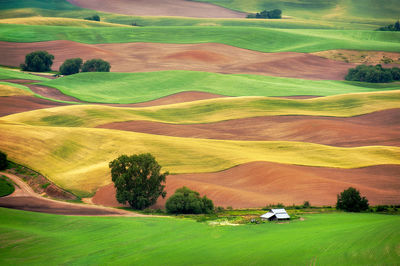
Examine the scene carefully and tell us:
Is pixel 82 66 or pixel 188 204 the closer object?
pixel 188 204

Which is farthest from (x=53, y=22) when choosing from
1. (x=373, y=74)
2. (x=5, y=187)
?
(x=5, y=187)

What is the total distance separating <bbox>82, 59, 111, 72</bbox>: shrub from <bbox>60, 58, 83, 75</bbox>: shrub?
1.24 meters

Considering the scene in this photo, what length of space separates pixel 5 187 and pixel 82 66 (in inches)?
2590

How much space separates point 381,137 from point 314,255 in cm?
4475

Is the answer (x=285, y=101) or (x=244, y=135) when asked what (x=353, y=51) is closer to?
(x=285, y=101)

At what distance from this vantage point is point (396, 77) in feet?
380

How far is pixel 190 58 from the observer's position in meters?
126

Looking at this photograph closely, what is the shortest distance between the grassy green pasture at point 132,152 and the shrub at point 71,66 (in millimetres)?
45709

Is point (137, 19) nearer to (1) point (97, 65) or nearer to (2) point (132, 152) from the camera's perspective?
(1) point (97, 65)

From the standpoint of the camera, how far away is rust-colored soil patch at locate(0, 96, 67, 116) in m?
82.0

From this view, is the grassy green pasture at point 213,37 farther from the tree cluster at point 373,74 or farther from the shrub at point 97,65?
the shrub at point 97,65

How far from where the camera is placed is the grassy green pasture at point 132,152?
5819 centimetres

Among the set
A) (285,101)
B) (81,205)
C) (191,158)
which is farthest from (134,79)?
(81,205)

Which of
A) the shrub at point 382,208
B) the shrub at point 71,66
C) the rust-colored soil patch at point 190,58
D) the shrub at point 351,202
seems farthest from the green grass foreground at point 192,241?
the rust-colored soil patch at point 190,58
